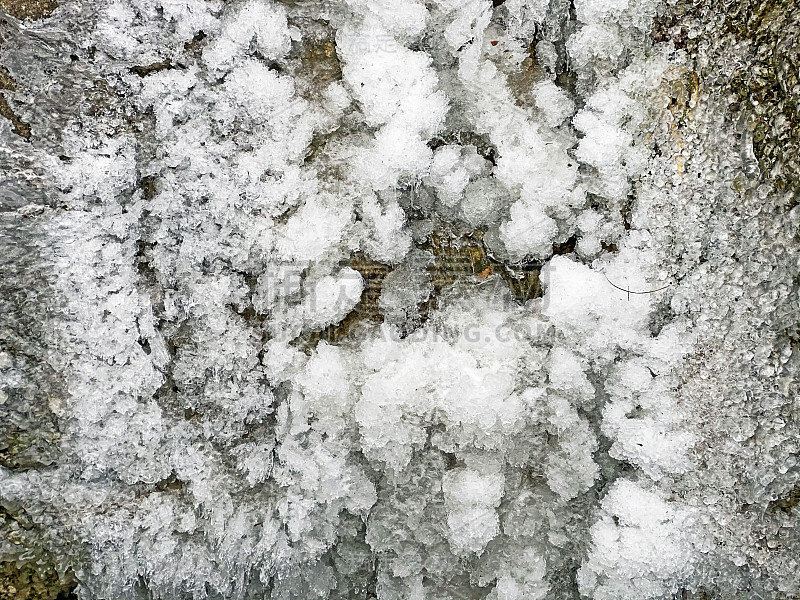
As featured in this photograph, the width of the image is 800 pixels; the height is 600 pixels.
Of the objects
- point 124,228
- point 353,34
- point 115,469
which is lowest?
point 115,469

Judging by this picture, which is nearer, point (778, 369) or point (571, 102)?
point (778, 369)

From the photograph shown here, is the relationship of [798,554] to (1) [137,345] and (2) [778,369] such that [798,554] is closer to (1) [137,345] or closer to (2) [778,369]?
(2) [778,369]

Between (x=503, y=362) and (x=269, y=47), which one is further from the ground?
(x=269, y=47)

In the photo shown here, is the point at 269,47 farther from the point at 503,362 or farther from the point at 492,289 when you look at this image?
the point at 503,362

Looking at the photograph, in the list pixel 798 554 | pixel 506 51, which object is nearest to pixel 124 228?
pixel 506 51

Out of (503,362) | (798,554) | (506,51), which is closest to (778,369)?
(798,554)

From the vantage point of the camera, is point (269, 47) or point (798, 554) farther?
point (269, 47)
